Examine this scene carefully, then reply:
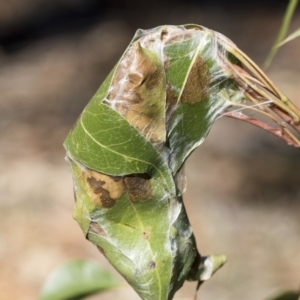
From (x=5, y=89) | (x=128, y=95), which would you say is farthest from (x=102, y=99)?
(x=5, y=89)

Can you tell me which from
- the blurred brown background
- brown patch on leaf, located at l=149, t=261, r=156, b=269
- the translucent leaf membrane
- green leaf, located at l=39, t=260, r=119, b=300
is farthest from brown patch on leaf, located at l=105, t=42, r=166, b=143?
the blurred brown background

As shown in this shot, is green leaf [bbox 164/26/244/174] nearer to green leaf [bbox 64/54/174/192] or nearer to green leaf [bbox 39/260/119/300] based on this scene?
green leaf [bbox 64/54/174/192]

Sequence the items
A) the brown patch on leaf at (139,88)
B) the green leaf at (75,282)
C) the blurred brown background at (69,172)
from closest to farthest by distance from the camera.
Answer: the brown patch on leaf at (139,88) < the green leaf at (75,282) < the blurred brown background at (69,172)

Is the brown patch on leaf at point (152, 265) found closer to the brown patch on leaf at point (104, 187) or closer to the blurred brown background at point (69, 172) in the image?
the brown patch on leaf at point (104, 187)

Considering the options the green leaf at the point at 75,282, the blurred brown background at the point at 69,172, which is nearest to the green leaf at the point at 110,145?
the green leaf at the point at 75,282

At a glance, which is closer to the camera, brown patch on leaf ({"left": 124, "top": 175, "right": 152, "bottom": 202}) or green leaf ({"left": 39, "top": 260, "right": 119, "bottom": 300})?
brown patch on leaf ({"left": 124, "top": 175, "right": 152, "bottom": 202})

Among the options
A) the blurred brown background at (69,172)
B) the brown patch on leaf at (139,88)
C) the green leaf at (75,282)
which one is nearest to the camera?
the brown patch on leaf at (139,88)

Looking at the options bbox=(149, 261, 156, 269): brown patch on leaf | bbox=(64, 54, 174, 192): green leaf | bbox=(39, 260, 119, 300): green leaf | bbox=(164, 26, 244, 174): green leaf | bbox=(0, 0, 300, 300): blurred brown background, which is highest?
bbox=(164, 26, 244, 174): green leaf
